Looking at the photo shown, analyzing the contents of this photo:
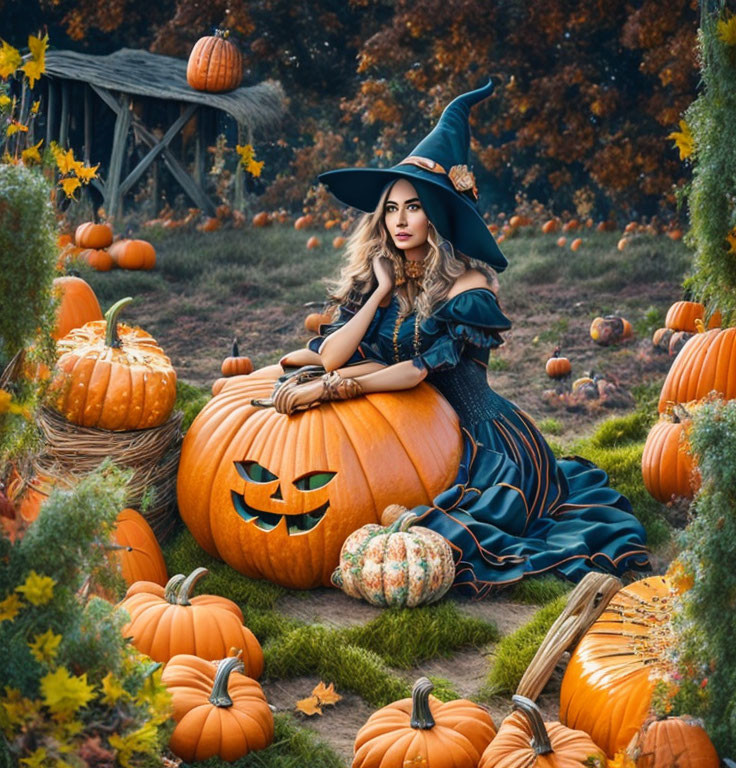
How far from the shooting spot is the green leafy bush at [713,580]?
3.16 meters

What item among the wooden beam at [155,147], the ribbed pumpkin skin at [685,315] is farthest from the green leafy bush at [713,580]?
the wooden beam at [155,147]

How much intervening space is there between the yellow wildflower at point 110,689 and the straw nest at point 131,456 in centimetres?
251

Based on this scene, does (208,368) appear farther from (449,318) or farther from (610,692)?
(610,692)

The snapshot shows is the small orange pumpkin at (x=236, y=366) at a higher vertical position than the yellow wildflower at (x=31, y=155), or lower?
lower

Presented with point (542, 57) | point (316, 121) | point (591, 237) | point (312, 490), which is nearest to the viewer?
point (312, 490)

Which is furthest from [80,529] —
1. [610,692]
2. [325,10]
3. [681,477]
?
[325,10]

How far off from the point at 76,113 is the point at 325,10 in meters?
3.49

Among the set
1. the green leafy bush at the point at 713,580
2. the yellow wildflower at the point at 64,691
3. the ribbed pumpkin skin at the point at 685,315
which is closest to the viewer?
the yellow wildflower at the point at 64,691

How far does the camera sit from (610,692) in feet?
12.6

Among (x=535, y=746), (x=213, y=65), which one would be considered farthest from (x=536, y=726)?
(x=213, y=65)

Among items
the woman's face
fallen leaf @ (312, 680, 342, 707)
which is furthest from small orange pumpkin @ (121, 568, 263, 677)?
the woman's face

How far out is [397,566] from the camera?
4.95 meters

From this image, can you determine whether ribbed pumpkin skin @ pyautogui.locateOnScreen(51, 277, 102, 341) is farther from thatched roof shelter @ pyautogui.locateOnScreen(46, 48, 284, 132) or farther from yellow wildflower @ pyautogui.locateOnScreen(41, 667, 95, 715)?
thatched roof shelter @ pyautogui.locateOnScreen(46, 48, 284, 132)

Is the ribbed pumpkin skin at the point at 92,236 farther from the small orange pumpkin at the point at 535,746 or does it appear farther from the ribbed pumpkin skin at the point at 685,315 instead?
the small orange pumpkin at the point at 535,746
